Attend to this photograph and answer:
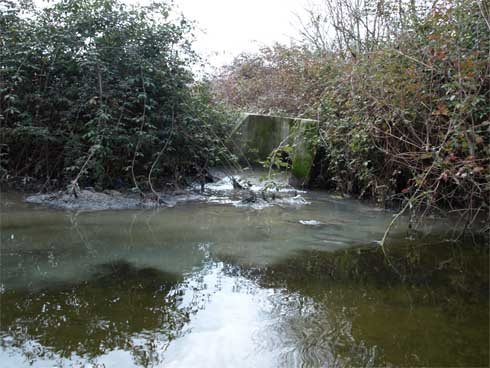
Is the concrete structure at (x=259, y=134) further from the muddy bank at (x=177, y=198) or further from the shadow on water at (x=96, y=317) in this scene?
the shadow on water at (x=96, y=317)

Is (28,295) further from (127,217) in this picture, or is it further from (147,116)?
(147,116)

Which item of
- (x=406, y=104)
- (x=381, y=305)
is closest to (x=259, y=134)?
(x=406, y=104)

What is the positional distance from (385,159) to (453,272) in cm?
302

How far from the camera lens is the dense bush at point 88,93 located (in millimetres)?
7000

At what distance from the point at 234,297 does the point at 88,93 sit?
515cm

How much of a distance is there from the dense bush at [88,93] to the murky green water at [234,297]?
2.10 metres

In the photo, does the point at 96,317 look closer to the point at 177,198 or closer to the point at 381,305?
the point at 381,305

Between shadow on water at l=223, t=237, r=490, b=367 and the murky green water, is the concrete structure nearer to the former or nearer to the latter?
the murky green water

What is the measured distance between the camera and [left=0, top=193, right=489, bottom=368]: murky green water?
7.48 feet

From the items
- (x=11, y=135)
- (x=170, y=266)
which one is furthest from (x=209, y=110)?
(x=170, y=266)

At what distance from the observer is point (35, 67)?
7039mm

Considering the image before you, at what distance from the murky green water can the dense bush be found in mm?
2095

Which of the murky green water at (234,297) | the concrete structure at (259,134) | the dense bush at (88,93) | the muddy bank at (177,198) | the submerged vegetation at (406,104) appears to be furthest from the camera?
the concrete structure at (259,134)

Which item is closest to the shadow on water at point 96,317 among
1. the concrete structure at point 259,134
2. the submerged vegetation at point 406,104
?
the submerged vegetation at point 406,104
